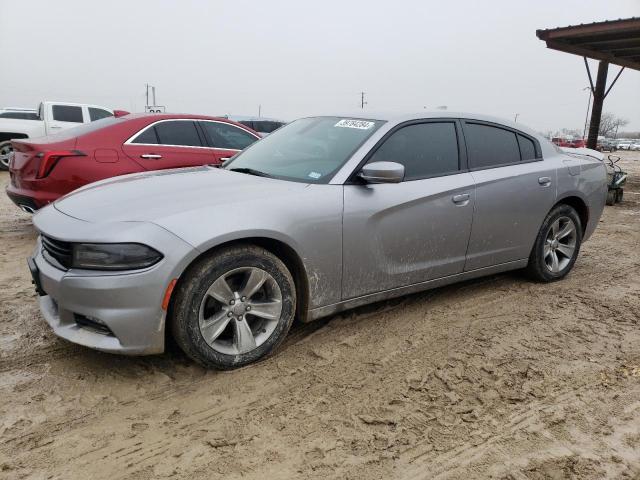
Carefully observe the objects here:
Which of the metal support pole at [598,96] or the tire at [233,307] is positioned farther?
the metal support pole at [598,96]

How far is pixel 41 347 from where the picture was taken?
3125 mm

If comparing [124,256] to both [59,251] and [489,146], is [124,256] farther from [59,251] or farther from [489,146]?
[489,146]

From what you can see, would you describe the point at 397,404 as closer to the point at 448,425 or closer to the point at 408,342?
the point at 448,425

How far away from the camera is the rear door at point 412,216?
10.6ft

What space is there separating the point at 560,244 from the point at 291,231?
117 inches

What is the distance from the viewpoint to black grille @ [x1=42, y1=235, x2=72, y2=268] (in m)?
2.66

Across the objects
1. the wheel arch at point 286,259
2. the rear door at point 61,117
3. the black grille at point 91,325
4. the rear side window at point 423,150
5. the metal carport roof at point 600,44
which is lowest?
the black grille at point 91,325

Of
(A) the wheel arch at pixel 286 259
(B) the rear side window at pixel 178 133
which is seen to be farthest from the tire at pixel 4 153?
(A) the wheel arch at pixel 286 259

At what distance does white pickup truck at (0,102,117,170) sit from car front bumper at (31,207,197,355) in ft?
37.8

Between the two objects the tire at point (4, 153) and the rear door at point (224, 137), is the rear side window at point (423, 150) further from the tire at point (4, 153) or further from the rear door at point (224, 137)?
the tire at point (4, 153)

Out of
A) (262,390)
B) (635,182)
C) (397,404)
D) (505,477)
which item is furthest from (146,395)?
(635,182)

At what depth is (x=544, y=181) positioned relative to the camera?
4309 millimetres

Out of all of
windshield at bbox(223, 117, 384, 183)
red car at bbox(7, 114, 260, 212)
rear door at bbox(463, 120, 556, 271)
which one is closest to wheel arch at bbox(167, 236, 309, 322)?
windshield at bbox(223, 117, 384, 183)

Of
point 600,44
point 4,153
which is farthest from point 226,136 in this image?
point 600,44
